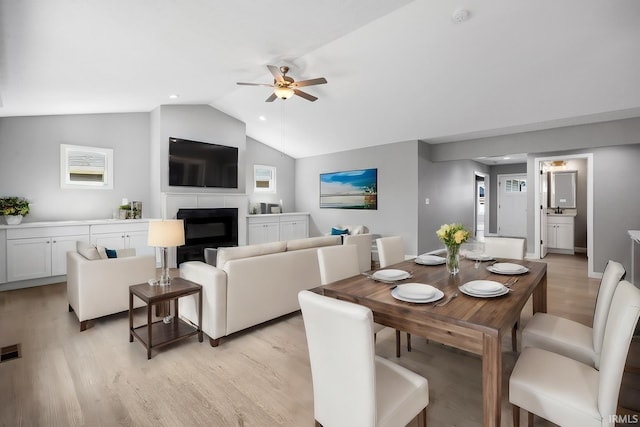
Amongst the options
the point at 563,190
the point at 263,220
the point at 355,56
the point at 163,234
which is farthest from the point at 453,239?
the point at 563,190

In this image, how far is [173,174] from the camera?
5.74 m

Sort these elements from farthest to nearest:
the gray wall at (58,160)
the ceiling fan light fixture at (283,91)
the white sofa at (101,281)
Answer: the gray wall at (58,160) < the ceiling fan light fixture at (283,91) < the white sofa at (101,281)

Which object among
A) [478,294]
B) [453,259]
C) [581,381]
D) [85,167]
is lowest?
[581,381]

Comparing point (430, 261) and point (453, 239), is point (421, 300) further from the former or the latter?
point (430, 261)

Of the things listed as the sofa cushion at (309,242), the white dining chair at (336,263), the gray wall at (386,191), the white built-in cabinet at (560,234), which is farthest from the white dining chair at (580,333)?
the white built-in cabinet at (560,234)

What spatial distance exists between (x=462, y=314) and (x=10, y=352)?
135 inches

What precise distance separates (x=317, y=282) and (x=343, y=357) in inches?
90.1

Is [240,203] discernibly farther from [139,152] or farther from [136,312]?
[136,312]

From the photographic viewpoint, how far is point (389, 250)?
2.92 m

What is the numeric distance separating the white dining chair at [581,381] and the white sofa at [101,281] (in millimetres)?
3334

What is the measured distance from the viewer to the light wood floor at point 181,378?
179 cm

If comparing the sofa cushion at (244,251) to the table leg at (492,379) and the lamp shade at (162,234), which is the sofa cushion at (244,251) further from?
the table leg at (492,379)

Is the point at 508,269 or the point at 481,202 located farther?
the point at 481,202

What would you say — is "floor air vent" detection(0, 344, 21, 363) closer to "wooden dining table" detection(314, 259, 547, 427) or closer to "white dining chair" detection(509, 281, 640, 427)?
"wooden dining table" detection(314, 259, 547, 427)
